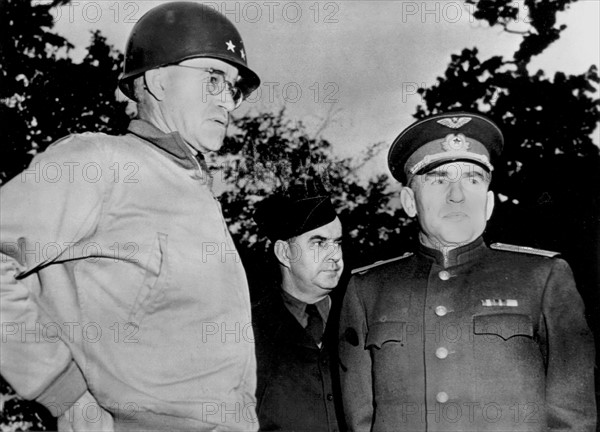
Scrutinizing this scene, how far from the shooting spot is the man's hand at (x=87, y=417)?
2318mm

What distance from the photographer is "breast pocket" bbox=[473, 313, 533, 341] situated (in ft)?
9.12

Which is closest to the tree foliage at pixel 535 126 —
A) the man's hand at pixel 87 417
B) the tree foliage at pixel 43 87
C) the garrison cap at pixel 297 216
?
the garrison cap at pixel 297 216

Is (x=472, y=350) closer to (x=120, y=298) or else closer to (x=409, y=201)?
(x=409, y=201)

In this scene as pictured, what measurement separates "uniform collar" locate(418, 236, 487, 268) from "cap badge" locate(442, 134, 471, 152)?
383 millimetres

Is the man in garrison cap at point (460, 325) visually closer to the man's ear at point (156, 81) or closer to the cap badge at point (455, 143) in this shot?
the cap badge at point (455, 143)

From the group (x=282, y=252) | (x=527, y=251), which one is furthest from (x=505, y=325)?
(x=282, y=252)

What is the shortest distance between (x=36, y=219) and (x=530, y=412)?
1.89m

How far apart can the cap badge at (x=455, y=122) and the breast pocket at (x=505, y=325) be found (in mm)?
824

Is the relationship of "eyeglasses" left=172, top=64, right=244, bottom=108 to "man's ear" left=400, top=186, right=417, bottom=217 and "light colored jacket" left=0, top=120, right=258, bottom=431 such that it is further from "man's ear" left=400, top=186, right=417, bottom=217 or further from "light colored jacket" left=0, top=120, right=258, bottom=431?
"man's ear" left=400, top=186, right=417, bottom=217

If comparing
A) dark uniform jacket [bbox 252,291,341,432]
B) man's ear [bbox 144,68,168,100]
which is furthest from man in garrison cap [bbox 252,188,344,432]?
man's ear [bbox 144,68,168,100]

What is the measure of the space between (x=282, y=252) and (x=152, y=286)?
51.3 inches

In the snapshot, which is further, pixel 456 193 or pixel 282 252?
pixel 282 252

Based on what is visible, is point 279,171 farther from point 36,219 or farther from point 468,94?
point 36,219

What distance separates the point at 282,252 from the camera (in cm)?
357
